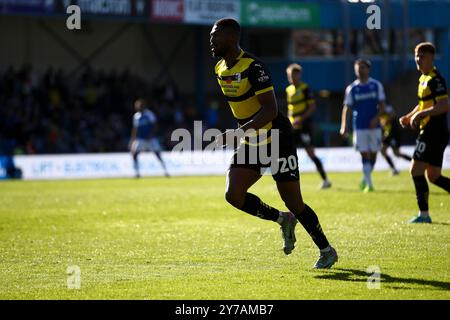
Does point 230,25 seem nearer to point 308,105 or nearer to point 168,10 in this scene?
point 308,105

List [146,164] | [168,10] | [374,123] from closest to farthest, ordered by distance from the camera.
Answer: [374,123] < [146,164] < [168,10]

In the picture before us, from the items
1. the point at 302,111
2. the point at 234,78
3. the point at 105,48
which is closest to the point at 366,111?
the point at 302,111

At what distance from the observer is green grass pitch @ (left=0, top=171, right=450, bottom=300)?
320 inches

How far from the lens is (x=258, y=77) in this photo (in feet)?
29.5

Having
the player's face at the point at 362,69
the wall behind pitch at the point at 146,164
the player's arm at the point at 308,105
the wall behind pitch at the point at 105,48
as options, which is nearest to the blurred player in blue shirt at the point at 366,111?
the player's face at the point at 362,69

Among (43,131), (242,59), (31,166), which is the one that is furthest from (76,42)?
(242,59)

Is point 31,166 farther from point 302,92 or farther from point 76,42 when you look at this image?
point 76,42

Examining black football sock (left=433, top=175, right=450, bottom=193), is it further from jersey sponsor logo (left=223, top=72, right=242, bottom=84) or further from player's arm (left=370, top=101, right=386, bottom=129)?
player's arm (left=370, top=101, right=386, bottom=129)

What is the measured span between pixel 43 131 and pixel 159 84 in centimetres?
1195

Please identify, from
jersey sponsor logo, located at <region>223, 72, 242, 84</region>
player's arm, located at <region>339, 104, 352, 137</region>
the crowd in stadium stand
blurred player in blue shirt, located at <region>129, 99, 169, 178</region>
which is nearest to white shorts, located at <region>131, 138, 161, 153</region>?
blurred player in blue shirt, located at <region>129, 99, 169, 178</region>

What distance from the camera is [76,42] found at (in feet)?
143

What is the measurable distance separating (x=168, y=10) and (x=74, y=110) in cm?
616

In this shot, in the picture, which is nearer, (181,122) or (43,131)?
(43,131)

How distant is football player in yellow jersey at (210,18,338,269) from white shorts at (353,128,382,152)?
10216 millimetres
